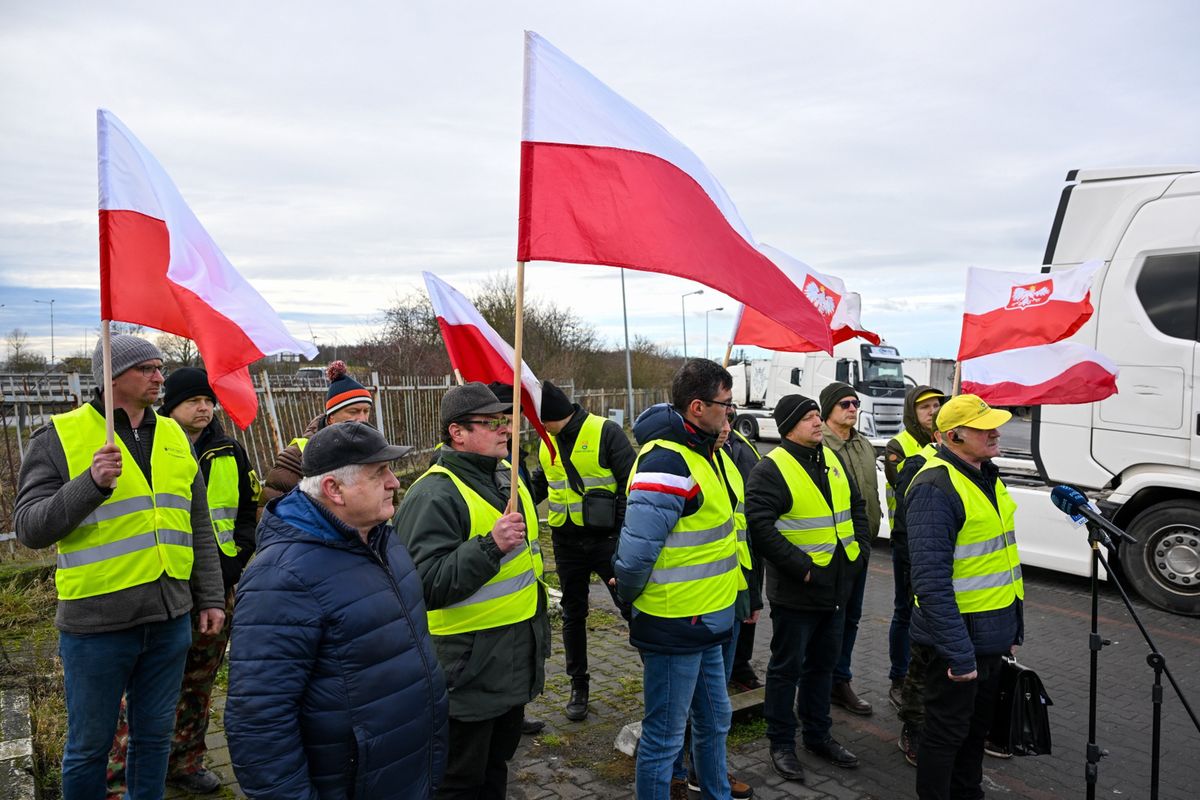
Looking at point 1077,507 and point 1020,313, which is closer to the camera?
point 1077,507

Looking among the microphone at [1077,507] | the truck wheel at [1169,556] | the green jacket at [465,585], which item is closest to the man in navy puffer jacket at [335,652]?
the green jacket at [465,585]

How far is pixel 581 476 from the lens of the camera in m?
5.02

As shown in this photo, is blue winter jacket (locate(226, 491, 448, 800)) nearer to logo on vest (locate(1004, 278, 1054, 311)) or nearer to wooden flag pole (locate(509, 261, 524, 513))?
wooden flag pole (locate(509, 261, 524, 513))

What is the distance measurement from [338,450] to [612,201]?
1.47m

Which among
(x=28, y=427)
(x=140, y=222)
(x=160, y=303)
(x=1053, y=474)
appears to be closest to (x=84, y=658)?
(x=160, y=303)

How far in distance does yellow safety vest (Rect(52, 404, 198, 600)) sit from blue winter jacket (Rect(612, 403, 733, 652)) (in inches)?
71.8

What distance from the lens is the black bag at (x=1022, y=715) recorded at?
3627mm

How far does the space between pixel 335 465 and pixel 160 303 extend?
5.44ft

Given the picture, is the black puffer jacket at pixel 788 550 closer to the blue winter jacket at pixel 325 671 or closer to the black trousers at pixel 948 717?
the black trousers at pixel 948 717

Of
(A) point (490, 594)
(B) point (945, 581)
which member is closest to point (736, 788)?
(B) point (945, 581)

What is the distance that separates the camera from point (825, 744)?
4336mm

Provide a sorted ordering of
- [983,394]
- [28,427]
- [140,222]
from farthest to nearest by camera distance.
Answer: [28,427] < [983,394] < [140,222]

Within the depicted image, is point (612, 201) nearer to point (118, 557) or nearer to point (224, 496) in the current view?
point (118, 557)

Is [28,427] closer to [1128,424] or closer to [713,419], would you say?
[713,419]
